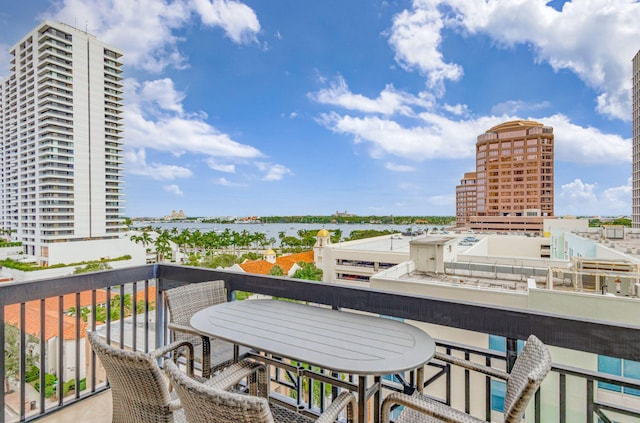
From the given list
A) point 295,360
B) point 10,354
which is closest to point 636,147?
→ point 295,360

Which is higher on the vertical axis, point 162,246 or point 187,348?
point 187,348

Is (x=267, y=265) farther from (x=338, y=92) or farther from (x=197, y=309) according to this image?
(x=197, y=309)

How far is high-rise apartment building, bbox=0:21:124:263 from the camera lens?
33.7m

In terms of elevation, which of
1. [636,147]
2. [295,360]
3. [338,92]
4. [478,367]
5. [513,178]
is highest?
[338,92]

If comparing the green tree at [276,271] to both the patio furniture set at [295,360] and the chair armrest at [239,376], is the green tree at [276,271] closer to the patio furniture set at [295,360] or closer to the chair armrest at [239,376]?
the patio furniture set at [295,360]

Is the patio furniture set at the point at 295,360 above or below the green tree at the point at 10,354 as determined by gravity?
above

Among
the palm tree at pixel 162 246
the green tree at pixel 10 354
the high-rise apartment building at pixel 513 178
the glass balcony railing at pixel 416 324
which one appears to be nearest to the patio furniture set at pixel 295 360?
the glass balcony railing at pixel 416 324

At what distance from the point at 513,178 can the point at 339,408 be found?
2473 inches

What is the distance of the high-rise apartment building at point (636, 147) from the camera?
142 ft

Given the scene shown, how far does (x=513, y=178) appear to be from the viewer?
54.8 meters

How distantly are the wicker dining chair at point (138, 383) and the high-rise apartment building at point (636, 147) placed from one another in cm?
5833

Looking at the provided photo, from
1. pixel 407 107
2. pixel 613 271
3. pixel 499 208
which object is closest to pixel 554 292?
pixel 613 271

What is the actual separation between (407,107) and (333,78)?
12244mm

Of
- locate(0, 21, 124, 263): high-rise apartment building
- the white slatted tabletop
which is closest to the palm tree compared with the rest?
locate(0, 21, 124, 263): high-rise apartment building
